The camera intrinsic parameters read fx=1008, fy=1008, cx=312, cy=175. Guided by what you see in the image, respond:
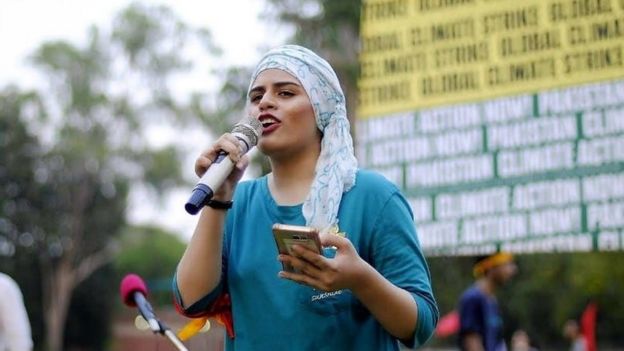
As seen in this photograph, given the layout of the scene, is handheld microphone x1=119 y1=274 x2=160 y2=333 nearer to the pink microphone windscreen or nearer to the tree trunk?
the pink microphone windscreen

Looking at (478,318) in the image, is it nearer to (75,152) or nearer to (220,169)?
(220,169)

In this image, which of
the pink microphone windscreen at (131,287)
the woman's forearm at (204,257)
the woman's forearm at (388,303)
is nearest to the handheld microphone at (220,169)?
the woman's forearm at (204,257)

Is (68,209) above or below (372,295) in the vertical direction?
above

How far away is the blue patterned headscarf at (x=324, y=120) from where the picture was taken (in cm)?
246

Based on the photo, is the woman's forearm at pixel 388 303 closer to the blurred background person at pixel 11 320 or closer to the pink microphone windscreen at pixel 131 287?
the pink microphone windscreen at pixel 131 287

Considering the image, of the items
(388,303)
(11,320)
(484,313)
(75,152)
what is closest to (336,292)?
(388,303)

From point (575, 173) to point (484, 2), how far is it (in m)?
1.27

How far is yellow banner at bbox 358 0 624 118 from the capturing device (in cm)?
593

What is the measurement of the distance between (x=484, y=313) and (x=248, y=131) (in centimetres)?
503

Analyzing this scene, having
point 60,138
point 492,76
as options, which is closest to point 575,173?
point 492,76

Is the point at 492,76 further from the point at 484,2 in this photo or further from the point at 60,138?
the point at 60,138

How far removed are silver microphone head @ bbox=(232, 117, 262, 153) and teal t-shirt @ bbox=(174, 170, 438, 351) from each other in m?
0.19

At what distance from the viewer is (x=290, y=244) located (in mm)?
2092

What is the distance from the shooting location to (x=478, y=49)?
21.2 ft
